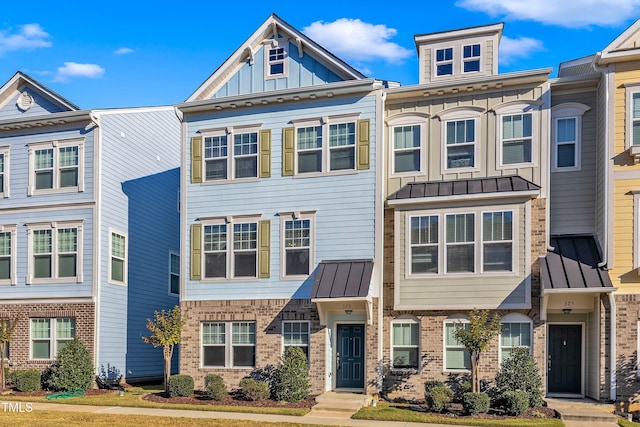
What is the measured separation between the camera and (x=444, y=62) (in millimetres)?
20281

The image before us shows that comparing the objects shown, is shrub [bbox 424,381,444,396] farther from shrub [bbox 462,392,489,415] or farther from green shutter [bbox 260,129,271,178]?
green shutter [bbox 260,129,271,178]

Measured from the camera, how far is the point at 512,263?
719 inches

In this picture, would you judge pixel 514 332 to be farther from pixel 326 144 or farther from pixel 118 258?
pixel 118 258

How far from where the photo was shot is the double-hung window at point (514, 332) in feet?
59.3

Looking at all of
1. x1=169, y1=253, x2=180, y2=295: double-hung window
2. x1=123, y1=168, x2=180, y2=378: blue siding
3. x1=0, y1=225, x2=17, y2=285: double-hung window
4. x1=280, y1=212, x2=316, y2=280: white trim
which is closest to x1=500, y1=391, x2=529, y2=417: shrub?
x1=280, y1=212, x2=316, y2=280: white trim

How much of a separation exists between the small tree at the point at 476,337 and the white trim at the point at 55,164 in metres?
13.2

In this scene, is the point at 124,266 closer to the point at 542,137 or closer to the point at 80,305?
the point at 80,305

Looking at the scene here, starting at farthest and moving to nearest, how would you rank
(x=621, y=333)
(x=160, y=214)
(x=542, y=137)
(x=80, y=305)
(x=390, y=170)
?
(x=160, y=214) < (x=80, y=305) < (x=390, y=170) < (x=542, y=137) < (x=621, y=333)

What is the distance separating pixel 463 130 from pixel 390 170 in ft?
7.74

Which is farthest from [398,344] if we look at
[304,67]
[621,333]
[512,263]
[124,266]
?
[124,266]

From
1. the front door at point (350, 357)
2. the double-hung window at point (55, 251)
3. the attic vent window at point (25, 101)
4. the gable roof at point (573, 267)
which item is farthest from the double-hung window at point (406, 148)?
the attic vent window at point (25, 101)

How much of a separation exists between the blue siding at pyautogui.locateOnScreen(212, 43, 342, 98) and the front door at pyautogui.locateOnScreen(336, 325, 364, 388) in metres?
7.40

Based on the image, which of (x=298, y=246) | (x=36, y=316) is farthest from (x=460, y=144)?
(x=36, y=316)

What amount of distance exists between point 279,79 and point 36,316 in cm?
1114
